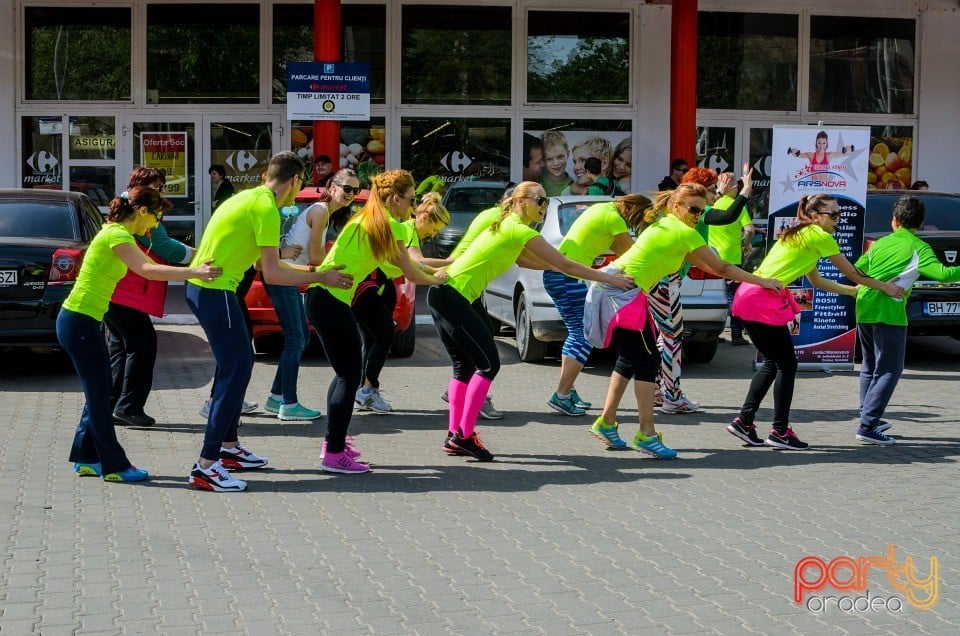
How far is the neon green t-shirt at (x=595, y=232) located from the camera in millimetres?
9000

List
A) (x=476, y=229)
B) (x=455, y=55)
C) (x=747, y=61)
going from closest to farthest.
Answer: (x=476, y=229)
(x=455, y=55)
(x=747, y=61)

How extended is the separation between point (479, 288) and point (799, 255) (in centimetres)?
217

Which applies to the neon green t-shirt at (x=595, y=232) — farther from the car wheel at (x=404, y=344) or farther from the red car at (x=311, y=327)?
the car wheel at (x=404, y=344)

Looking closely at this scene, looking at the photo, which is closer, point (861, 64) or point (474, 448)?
point (474, 448)

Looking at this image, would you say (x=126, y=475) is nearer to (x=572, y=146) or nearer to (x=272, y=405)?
(x=272, y=405)

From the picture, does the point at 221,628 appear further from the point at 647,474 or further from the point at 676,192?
the point at 676,192

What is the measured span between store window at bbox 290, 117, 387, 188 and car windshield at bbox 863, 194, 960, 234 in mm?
8629

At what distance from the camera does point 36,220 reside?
11461 millimetres

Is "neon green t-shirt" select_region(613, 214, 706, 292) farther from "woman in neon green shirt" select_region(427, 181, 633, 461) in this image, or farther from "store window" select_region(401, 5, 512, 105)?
"store window" select_region(401, 5, 512, 105)

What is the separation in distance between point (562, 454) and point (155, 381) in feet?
14.1

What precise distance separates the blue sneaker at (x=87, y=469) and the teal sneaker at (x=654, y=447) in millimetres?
3323

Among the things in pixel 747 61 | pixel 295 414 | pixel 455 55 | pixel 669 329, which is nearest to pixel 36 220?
pixel 295 414

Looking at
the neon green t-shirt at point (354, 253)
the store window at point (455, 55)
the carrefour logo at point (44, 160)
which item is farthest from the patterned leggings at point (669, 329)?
the carrefour logo at point (44, 160)

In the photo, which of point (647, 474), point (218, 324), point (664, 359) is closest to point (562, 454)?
point (647, 474)
